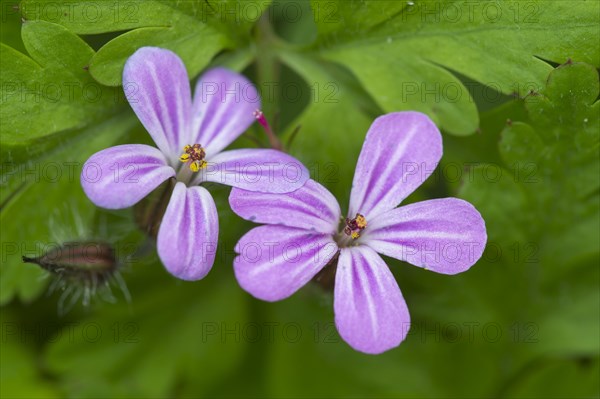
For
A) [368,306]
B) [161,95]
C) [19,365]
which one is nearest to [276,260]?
[368,306]

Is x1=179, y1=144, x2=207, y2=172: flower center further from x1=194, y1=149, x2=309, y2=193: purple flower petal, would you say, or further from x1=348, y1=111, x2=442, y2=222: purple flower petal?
x1=348, y1=111, x2=442, y2=222: purple flower petal

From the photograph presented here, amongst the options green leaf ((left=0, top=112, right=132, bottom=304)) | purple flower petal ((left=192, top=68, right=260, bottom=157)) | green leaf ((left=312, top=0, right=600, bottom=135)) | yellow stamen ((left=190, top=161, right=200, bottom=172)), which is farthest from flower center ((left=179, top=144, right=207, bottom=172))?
green leaf ((left=312, top=0, right=600, bottom=135))

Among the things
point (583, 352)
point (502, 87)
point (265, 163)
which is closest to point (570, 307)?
point (583, 352)

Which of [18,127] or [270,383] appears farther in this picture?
[270,383]

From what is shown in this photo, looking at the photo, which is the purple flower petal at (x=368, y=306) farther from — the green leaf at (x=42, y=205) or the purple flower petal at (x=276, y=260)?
the green leaf at (x=42, y=205)

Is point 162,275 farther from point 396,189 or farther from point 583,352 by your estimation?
point 583,352

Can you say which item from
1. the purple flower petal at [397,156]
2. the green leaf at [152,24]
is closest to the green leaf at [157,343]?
the green leaf at [152,24]
